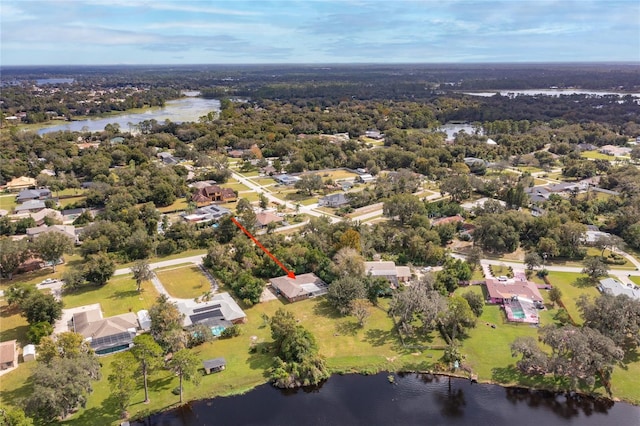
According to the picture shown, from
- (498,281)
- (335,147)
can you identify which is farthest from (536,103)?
(498,281)

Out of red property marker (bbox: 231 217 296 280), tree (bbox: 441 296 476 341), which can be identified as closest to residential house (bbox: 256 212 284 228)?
red property marker (bbox: 231 217 296 280)

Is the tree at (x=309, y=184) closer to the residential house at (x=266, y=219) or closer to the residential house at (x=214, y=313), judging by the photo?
the residential house at (x=266, y=219)

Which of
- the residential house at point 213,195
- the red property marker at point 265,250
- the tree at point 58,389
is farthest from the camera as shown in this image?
the residential house at point 213,195

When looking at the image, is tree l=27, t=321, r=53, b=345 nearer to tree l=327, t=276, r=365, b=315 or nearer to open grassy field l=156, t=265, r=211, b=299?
open grassy field l=156, t=265, r=211, b=299

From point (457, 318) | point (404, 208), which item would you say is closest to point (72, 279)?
point (457, 318)

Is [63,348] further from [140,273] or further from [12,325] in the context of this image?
[140,273]

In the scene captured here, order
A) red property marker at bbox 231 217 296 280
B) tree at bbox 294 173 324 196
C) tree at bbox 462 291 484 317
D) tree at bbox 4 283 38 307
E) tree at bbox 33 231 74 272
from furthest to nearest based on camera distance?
tree at bbox 294 173 324 196 < red property marker at bbox 231 217 296 280 < tree at bbox 33 231 74 272 < tree at bbox 462 291 484 317 < tree at bbox 4 283 38 307

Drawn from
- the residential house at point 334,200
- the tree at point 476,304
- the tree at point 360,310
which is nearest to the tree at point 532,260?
the tree at point 476,304

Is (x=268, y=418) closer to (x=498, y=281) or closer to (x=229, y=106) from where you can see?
(x=498, y=281)
